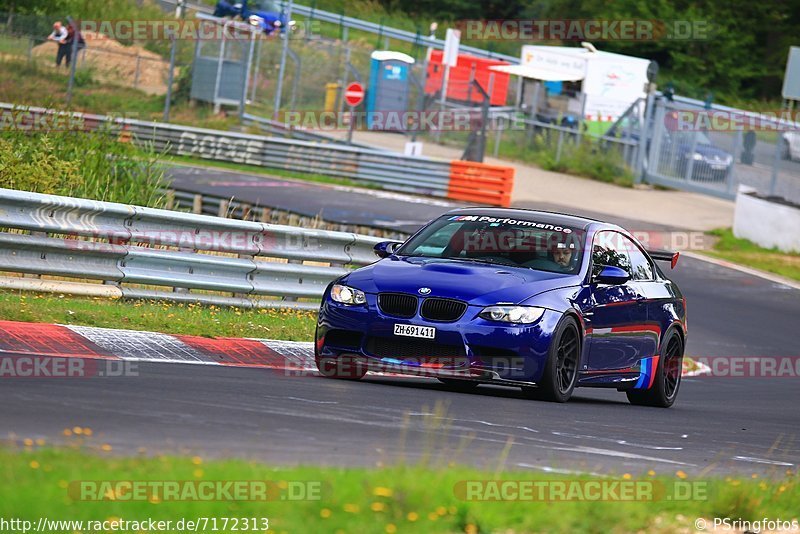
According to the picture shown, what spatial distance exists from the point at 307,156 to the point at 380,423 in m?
27.1

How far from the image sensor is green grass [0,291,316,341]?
37.1 ft

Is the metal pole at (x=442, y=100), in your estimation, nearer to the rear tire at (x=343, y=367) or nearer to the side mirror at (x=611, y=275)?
the side mirror at (x=611, y=275)

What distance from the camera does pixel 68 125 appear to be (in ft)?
59.4

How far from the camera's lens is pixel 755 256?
88.8ft

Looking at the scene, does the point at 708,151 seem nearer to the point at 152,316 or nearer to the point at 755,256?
the point at 755,256

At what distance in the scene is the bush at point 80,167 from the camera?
15.5 meters

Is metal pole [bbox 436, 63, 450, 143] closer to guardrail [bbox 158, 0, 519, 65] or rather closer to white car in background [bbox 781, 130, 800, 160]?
guardrail [bbox 158, 0, 519, 65]

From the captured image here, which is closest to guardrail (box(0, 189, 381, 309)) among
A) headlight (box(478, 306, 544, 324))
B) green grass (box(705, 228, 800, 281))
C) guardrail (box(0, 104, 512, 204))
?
headlight (box(478, 306, 544, 324))

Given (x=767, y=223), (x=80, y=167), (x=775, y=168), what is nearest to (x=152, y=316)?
(x=80, y=167)

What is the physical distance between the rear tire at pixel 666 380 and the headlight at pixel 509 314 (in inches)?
98.8

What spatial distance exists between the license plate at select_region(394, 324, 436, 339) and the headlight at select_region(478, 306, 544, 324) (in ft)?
1.20

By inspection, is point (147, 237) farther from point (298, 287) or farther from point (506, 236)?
point (506, 236)

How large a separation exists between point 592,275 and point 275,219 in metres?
12.9

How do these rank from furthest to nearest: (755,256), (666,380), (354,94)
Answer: (354,94)
(755,256)
(666,380)
